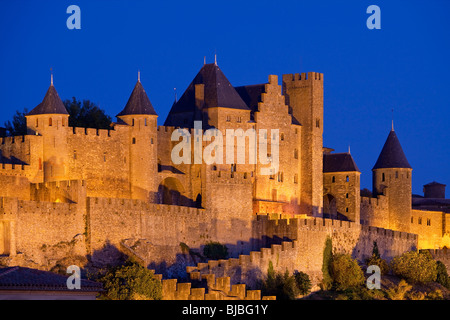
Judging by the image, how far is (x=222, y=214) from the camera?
278 feet

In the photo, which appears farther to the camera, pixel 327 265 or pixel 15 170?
pixel 327 265

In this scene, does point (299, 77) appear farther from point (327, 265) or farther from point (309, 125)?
point (327, 265)

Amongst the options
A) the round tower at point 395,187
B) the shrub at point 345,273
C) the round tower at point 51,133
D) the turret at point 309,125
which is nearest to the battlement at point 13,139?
the round tower at point 51,133

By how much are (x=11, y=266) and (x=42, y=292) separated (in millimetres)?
6775

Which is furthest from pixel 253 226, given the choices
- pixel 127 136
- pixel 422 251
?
pixel 422 251

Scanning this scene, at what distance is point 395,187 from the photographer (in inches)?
3976

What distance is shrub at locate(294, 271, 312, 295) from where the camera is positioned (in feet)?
270

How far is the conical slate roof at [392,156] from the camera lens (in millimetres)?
101312

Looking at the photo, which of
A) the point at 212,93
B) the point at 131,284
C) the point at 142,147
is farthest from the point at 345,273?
the point at 131,284

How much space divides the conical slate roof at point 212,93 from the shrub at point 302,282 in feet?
41.6

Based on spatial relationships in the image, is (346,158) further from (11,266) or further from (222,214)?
(11,266)

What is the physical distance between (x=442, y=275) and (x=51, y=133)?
1146 inches

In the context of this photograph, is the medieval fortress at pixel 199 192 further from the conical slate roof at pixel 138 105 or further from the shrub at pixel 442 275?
the shrub at pixel 442 275

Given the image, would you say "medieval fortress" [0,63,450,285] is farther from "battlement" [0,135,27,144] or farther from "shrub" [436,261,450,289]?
"shrub" [436,261,450,289]
